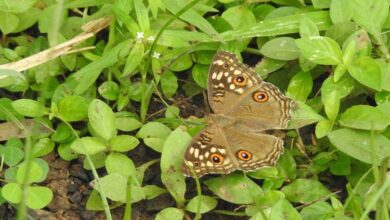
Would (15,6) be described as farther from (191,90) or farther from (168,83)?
(191,90)

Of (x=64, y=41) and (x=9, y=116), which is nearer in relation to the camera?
(x=9, y=116)

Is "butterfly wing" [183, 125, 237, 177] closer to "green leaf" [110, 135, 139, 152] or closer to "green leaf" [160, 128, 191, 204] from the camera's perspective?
"green leaf" [160, 128, 191, 204]

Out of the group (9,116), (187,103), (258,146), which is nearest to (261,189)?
(258,146)

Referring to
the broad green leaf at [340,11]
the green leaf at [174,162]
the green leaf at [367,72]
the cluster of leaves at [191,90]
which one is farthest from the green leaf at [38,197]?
the broad green leaf at [340,11]

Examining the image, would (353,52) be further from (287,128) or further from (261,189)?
(261,189)

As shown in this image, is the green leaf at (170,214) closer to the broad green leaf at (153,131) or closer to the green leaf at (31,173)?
the broad green leaf at (153,131)
